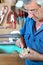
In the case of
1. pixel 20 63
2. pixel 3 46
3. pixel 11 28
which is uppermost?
pixel 11 28

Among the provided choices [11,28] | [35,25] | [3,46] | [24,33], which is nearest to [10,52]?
[3,46]

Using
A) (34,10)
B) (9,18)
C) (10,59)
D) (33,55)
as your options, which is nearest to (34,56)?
(33,55)

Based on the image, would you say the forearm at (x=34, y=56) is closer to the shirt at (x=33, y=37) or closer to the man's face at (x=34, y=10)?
the shirt at (x=33, y=37)

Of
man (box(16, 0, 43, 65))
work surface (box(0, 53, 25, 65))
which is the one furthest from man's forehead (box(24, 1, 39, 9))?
work surface (box(0, 53, 25, 65))

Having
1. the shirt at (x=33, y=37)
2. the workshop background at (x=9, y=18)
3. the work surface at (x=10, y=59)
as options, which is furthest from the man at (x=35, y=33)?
the workshop background at (x=9, y=18)

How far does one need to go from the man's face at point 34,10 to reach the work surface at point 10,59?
52 cm

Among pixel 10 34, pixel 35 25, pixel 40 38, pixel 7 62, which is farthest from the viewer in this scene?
pixel 10 34

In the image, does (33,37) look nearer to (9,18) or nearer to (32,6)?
(32,6)

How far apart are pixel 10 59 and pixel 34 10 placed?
2.00 feet

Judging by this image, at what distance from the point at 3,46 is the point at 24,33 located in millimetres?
453

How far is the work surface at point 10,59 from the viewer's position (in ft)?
5.55

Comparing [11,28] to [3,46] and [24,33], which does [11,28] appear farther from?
[24,33]

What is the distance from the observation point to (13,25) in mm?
1924

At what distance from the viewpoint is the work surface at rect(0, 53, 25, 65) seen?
1.69 m
